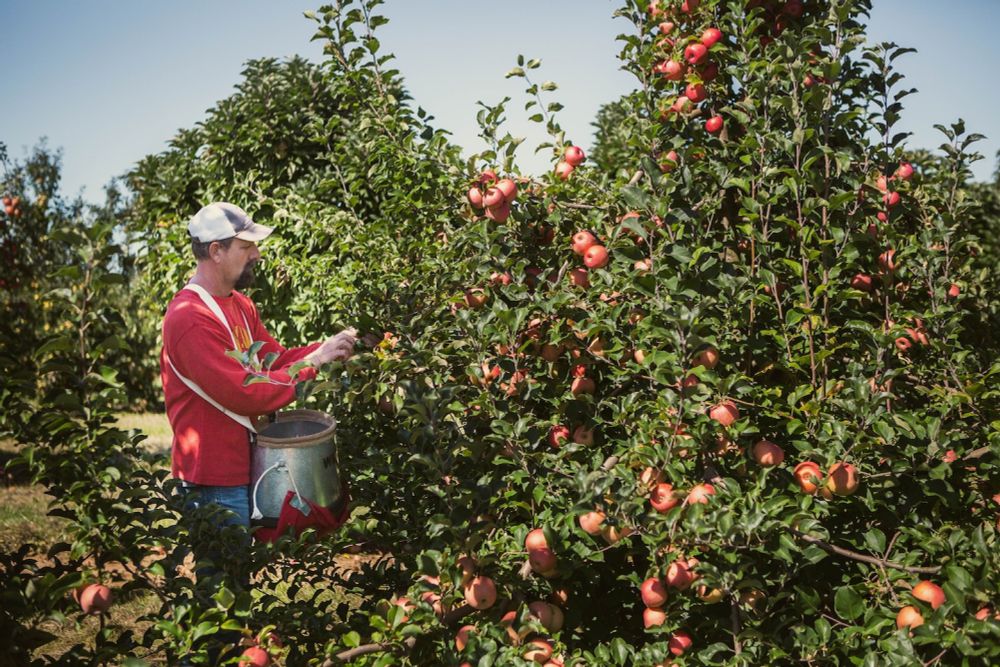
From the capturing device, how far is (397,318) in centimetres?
268

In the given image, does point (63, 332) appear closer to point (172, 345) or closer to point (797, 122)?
point (172, 345)

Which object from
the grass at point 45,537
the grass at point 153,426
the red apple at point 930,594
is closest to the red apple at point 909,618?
the red apple at point 930,594

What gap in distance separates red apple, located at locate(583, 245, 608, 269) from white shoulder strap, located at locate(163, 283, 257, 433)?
1241mm

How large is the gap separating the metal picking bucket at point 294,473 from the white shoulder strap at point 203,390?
0.07 meters

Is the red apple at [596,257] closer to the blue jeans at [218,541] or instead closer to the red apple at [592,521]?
the red apple at [592,521]

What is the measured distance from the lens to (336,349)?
2.64m

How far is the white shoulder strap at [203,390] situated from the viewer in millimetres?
2656

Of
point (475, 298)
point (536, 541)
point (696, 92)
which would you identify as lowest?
point (536, 541)

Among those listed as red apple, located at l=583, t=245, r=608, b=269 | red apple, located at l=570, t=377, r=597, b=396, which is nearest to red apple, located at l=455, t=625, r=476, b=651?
red apple, located at l=570, t=377, r=597, b=396

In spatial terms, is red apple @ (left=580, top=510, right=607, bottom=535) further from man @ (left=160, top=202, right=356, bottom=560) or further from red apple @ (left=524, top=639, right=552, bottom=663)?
man @ (left=160, top=202, right=356, bottom=560)

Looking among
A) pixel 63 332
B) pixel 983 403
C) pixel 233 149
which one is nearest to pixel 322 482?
pixel 63 332

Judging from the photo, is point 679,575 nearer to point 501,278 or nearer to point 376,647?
point 376,647

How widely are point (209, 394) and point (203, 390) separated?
33 millimetres

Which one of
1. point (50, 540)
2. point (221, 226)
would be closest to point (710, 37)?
point (221, 226)
